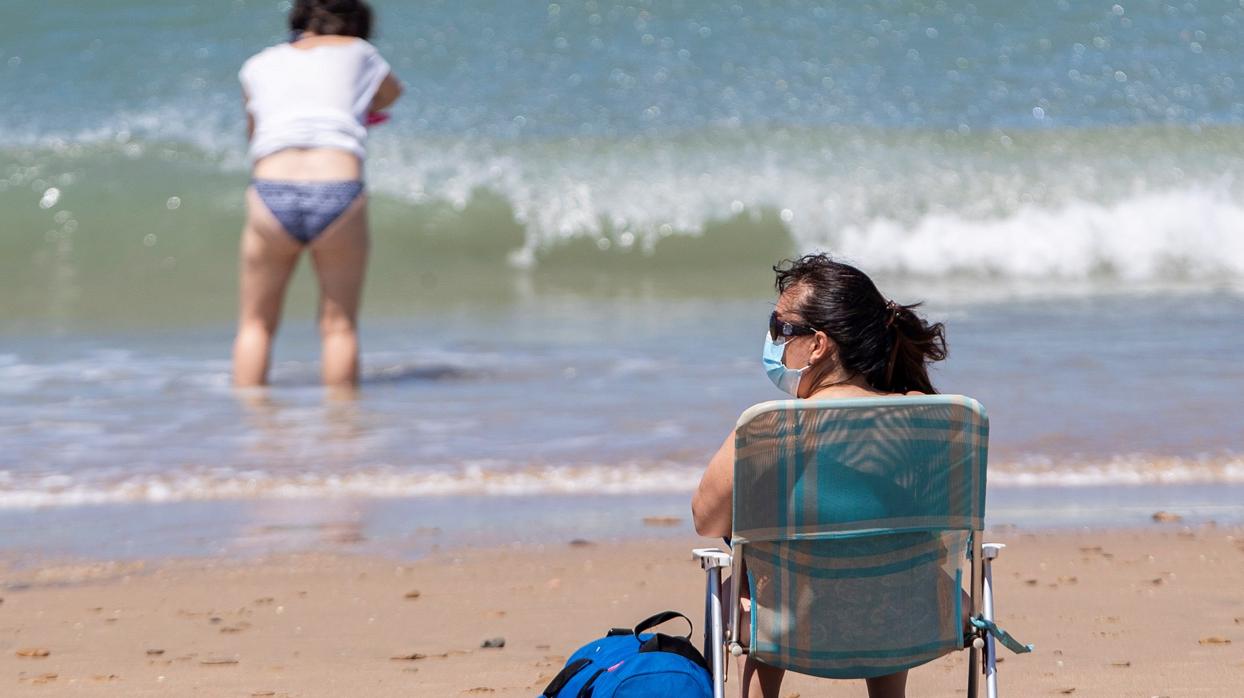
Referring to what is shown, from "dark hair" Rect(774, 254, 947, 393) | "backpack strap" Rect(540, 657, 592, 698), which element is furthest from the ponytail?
"backpack strap" Rect(540, 657, 592, 698)

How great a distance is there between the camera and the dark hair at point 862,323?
264 cm

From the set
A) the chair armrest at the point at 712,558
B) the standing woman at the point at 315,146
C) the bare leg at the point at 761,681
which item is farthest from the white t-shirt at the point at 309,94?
the chair armrest at the point at 712,558

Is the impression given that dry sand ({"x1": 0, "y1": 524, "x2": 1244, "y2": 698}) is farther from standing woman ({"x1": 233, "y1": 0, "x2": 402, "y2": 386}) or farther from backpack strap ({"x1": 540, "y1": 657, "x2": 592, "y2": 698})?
standing woman ({"x1": 233, "y1": 0, "x2": 402, "y2": 386})

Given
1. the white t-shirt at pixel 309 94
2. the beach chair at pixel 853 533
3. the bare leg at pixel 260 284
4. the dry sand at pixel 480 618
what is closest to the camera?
the beach chair at pixel 853 533

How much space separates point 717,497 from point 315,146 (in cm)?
432

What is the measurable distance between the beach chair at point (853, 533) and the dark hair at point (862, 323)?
251mm

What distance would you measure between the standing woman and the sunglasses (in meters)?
→ 4.13

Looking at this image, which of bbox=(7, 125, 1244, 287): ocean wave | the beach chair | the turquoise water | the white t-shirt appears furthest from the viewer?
bbox=(7, 125, 1244, 287): ocean wave

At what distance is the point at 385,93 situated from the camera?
6.68 metres

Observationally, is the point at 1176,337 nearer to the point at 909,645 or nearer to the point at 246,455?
the point at 246,455

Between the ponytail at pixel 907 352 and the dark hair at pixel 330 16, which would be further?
the dark hair at pixel 330 16

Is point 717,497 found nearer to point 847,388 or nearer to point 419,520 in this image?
point 847,388

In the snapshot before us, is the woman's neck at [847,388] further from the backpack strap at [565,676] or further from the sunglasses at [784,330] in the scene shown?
the backpack strap at [565,676]

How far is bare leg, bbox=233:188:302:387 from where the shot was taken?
6555 millimetres
